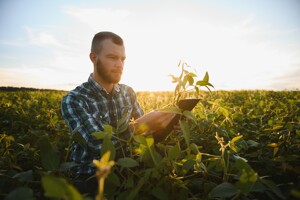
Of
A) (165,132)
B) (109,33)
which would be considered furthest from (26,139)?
(165,132)

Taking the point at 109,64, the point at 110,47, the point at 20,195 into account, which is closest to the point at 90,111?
the point at 109,64

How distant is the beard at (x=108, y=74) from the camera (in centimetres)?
266

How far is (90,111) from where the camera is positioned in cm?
234

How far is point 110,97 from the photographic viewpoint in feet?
9.07

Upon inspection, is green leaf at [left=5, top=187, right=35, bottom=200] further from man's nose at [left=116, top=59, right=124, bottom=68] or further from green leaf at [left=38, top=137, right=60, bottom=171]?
man's nose at [left=116, top=59, right=124, bottom=68]

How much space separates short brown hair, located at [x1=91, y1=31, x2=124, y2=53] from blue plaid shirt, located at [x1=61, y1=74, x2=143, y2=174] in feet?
1.39

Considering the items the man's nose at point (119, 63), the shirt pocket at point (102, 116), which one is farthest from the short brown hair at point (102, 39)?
the shirt pocket at point (102, 116)

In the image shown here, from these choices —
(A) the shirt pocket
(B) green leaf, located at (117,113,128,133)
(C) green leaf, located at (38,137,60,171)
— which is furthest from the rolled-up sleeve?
(C) green leaf, located at (38,137,60,171)

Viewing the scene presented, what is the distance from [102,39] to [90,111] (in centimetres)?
100

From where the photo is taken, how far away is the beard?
2662 mm

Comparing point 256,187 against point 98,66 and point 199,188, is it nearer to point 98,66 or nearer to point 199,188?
point 199,188

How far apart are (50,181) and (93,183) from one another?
118cm

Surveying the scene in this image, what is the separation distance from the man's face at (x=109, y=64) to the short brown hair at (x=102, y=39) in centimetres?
6

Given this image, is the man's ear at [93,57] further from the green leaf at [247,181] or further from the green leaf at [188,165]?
the green leaf at [247,181]
